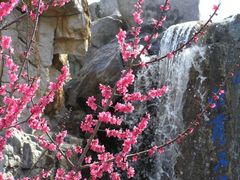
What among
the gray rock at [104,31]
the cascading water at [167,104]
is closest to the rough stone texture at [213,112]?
the cascading water at [167,104]

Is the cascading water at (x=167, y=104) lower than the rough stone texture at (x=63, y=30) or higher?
lower

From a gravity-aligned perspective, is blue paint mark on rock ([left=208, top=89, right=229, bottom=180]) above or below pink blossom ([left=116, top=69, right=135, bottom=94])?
below

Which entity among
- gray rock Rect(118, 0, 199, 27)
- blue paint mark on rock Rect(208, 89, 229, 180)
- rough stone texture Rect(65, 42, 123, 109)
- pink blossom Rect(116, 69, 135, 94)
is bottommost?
blue paint mark on rock Rect(208, 89, 229, 180)

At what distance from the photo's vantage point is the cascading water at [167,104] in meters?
7.73

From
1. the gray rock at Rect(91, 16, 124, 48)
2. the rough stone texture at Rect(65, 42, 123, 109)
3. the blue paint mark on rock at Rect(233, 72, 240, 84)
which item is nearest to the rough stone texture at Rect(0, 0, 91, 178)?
the rough stone texture at Rect(65, 42, 123, 109)

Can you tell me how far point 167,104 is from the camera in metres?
8.14


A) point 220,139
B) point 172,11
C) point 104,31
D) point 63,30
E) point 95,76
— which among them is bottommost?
point 220,139

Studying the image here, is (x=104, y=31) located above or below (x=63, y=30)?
below

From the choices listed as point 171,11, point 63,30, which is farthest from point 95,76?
point 171,11

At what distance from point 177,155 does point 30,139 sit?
2.66 metres

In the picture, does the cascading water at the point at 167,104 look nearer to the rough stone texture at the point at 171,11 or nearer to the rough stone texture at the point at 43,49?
the rough stone texture at the point at 43,49

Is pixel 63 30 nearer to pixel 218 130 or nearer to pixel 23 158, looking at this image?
pixel 23 158

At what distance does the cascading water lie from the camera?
7.73 meters

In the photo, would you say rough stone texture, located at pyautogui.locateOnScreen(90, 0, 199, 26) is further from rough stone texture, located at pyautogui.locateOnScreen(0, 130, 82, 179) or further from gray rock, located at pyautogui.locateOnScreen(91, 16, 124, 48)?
rough stone texture, located at pyautogui.locateOnScreen(0, 130, 82, 179)
